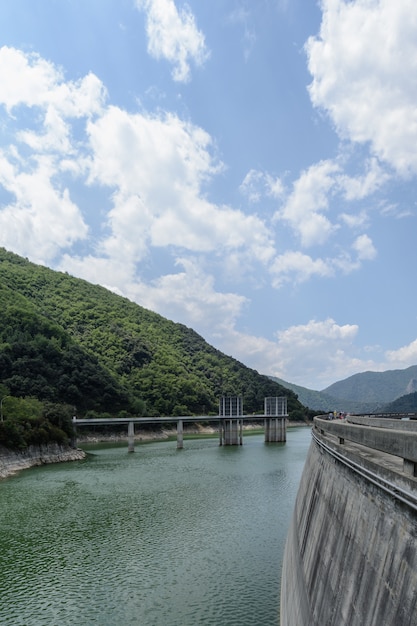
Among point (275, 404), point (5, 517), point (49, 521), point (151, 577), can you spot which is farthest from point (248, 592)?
point (275, 404)

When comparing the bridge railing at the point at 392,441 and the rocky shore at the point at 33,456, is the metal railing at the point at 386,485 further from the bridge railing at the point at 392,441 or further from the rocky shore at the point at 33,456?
the rocky shore at the point at 33,456

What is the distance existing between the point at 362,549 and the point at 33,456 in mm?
75265

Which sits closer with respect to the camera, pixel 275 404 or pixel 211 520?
pixel 211 520

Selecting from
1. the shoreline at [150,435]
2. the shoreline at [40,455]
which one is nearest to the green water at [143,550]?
the shoreline at [40,455]

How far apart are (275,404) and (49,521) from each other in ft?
335

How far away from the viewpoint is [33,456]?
7512 centimetres

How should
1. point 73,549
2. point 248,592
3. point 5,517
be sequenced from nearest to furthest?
point 248,592
point 73,549
point 5,517

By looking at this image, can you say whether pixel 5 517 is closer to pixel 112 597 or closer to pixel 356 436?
pixel 112 597

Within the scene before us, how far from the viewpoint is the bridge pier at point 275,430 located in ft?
420

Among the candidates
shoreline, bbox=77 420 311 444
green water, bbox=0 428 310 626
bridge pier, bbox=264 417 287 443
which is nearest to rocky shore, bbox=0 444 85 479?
green water, bbox=0 428 310 626

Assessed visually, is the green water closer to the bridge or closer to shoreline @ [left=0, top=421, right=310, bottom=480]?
shoreline @ [left=0, top=421, right=310, bottom=480]

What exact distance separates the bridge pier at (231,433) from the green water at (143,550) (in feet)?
203

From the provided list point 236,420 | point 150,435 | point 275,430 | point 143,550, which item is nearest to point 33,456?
point 143,550

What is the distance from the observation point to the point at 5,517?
130 ft
